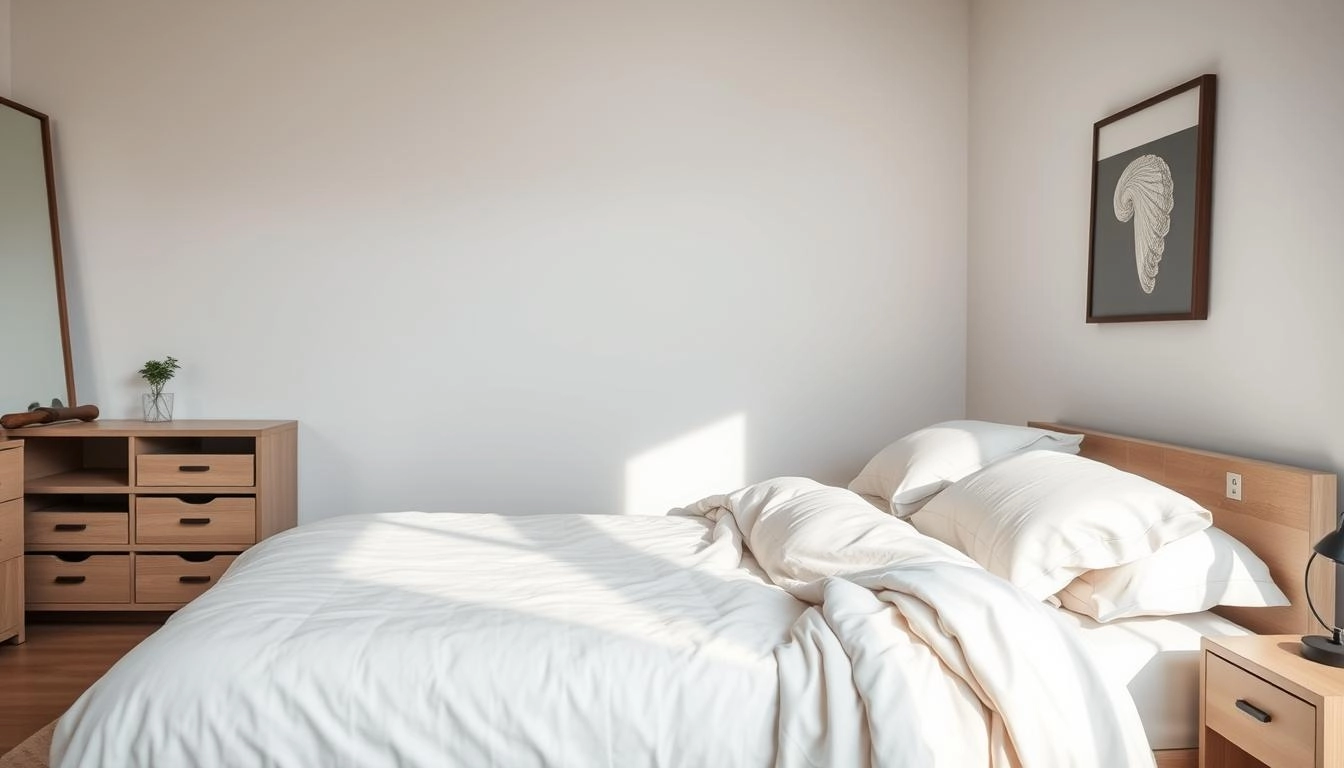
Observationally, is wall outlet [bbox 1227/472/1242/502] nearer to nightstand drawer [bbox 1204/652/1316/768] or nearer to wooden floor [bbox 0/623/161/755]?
→ nightstand drawer [bbox 1204/652/1316/768]

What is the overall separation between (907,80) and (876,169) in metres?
0.41

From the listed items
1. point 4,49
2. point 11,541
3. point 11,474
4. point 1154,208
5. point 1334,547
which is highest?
point 4,49

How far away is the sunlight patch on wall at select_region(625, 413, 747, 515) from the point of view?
12.7ft

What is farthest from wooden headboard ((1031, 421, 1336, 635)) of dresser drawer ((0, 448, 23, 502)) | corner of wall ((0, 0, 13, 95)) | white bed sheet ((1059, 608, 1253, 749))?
corner of wall ((0, 0, 13, 95))

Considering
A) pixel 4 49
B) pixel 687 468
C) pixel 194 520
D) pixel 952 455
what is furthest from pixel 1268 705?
pixel 4 49

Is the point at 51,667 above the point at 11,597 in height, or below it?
below

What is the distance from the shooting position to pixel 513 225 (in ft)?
12.4

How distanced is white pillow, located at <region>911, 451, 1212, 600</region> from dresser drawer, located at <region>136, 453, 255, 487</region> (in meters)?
2.62

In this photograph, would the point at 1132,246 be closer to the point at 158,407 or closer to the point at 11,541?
the point at 158,407

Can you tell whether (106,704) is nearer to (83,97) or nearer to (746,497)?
(746,497)

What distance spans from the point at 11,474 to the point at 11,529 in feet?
0.64

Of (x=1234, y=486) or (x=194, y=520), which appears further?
(x=194, y=520)

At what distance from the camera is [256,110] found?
3.75m

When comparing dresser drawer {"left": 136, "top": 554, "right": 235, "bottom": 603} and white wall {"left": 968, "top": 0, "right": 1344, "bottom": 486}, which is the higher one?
white wall {"left": 968, "top": 0, "right": 1344, "bottom": 486}
